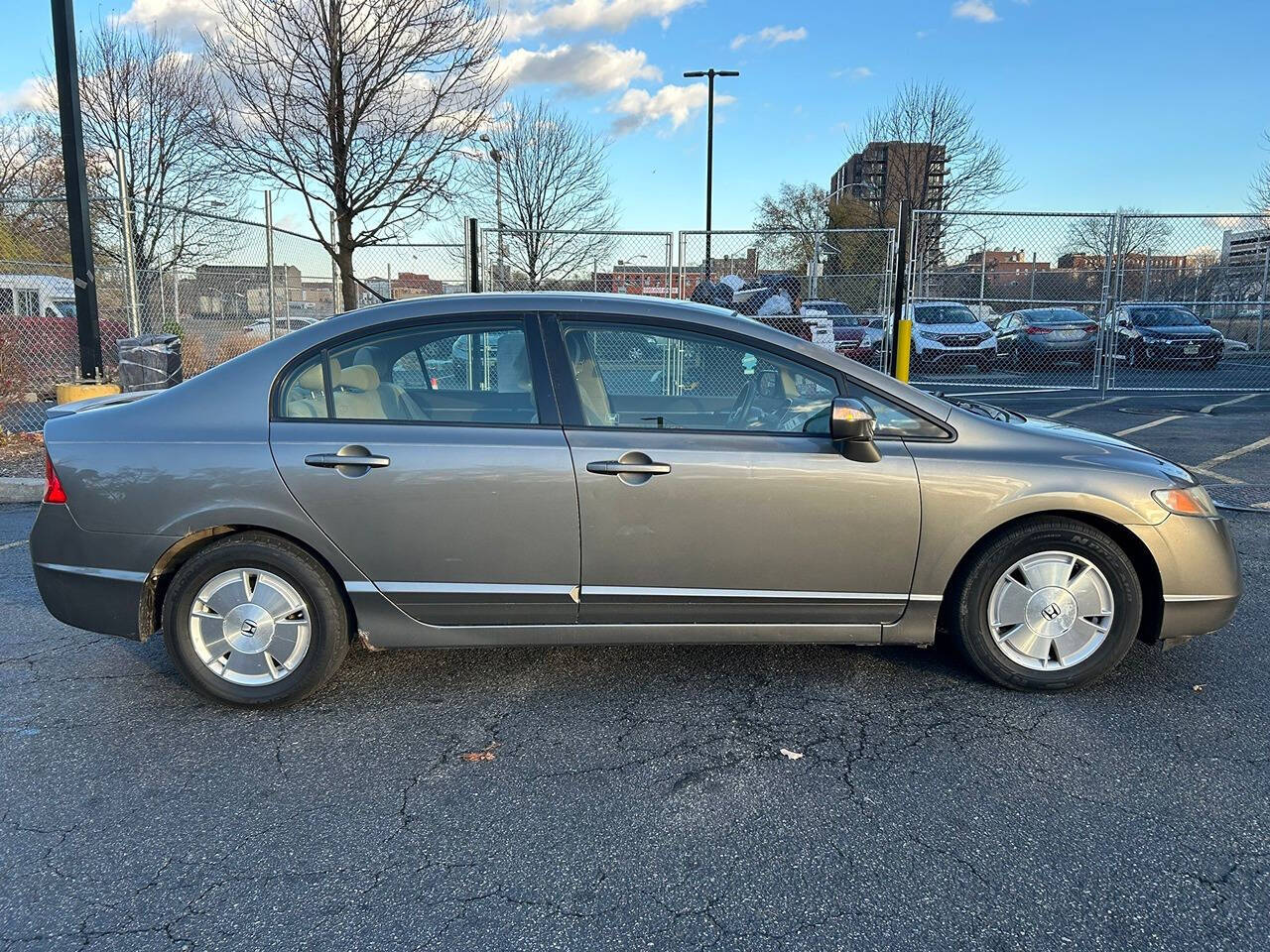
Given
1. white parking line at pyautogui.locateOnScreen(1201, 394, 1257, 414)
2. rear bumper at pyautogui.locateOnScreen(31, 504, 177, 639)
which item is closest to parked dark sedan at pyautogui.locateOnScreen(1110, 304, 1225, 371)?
white parking line at pyautogui.locateOnScreen(1201, 394, 1257, 414)

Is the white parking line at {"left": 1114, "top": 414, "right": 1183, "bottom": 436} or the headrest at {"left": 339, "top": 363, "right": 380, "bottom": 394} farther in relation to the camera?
the white parking line at {"left": 1114, "top": 414, "right": 1183, "bottom": 436}

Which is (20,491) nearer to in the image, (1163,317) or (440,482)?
(440,482)

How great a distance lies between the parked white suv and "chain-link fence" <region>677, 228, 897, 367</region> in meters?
2.42

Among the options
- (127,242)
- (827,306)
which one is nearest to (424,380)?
(127,242)

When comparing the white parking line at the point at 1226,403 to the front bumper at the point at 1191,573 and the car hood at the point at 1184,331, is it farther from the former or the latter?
the front bumper at the point at 1191,573

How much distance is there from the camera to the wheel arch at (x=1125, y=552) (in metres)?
3.49

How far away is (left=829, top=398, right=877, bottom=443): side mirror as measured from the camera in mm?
3320

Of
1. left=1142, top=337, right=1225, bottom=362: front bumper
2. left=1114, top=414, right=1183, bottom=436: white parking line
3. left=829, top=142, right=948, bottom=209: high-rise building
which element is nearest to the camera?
left=1114, top=414, right=1183, bottom=436: white parking line

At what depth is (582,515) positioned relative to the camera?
336cm

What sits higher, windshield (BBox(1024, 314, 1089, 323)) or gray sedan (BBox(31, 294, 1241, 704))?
windshield (BBox(1024, 314, 1089, 323))

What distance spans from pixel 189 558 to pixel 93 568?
1.17ft

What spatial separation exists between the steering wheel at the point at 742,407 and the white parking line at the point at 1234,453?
6.69 m

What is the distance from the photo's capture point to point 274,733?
3.29 meters

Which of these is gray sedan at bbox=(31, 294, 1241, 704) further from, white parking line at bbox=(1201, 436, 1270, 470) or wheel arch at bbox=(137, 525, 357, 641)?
white parking line at bbox=(1201, 436, 1270, 470)
